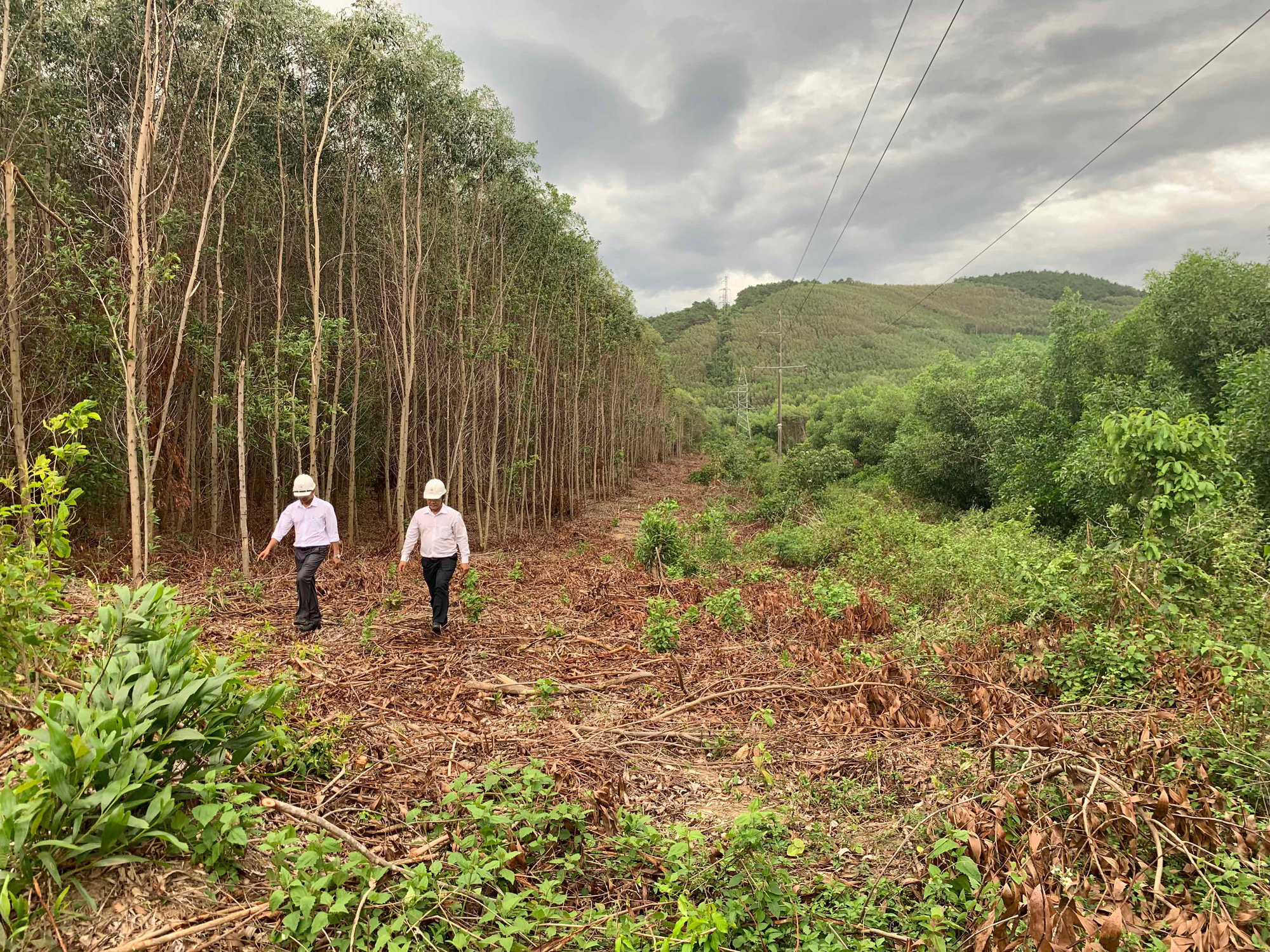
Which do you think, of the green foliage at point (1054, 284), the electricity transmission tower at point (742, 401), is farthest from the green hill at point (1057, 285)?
the electricity transmission tower at point (742, 401)

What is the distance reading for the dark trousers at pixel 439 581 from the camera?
7016mm

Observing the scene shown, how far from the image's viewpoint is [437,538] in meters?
6.82

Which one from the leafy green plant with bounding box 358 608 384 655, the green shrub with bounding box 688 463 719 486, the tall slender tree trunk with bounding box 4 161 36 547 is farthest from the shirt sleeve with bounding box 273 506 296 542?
the green shrub with bounding box 688 463 719 486

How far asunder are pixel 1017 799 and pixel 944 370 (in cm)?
2754

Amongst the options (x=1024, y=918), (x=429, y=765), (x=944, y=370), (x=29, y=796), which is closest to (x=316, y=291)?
(x=429, y=765)

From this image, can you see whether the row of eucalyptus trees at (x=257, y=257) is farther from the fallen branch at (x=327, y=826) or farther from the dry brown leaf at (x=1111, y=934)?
the dry brown leaf at (x=1111, y=934)

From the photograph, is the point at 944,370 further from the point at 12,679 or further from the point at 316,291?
the point at 12,679

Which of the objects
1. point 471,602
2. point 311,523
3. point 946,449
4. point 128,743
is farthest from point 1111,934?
point 946,449

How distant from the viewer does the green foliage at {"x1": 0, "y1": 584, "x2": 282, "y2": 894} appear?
7.28 feet

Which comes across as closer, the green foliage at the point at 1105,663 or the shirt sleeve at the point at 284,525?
the green foliage at the point at 1105,663

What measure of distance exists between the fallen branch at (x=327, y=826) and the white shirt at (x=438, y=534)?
3.73 m

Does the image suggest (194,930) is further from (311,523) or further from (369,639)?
(311,523)

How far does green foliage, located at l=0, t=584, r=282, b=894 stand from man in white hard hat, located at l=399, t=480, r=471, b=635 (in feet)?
11.2

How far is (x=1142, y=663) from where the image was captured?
5.24 metres
